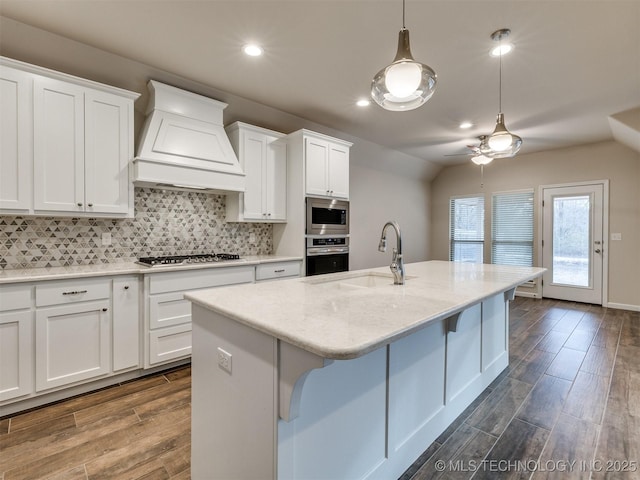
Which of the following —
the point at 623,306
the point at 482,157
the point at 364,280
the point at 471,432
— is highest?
the point at 482,157

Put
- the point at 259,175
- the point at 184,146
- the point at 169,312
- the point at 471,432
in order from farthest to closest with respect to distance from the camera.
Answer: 1. the point at 259,175
2. the point at 184,146
3. the point at 169,312
4. the point at 471,432

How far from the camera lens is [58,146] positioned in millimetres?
2365

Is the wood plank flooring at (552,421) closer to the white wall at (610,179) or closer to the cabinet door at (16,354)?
the white wall at (610,179)

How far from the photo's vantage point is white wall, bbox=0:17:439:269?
237 cm

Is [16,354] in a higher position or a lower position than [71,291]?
lower

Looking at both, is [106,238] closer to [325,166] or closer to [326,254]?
[326,254]

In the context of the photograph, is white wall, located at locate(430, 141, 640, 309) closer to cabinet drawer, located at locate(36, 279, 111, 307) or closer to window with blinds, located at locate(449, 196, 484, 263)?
window with blinds, located at locate(449, 196, 484, 263)

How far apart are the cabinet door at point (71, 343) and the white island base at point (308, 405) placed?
1.42m

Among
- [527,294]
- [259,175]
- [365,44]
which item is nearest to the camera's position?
[365,44]

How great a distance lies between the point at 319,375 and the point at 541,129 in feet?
16.4

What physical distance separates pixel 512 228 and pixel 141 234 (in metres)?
6.28

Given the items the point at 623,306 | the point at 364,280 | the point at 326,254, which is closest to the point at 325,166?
the point at 326,254

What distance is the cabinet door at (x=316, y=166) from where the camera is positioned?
3736 mm

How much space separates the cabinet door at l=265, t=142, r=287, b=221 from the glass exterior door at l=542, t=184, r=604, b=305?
485 cm
